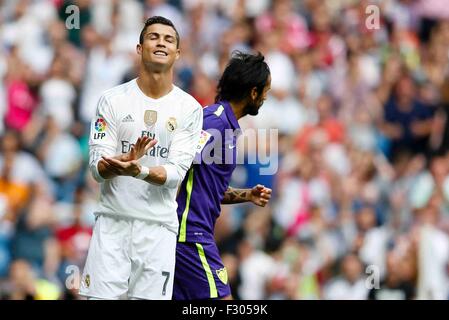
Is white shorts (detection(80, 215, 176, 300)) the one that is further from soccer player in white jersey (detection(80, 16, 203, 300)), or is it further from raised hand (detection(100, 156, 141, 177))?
raised hand (detection(100, 156, 141, 177))

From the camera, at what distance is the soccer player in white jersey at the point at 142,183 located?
8.56 meters

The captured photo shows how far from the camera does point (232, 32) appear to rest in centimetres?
1694

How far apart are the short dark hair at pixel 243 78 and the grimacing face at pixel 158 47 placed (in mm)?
772

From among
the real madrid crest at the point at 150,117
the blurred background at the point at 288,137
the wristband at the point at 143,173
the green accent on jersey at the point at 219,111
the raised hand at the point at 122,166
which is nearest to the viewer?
the raised hand at the point at 122,166

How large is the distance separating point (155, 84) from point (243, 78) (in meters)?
0.88

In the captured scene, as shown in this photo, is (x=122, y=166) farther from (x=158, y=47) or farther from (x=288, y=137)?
(x=288, y=137)

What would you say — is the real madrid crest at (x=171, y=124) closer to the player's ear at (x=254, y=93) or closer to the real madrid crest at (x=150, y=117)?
the real madrid crest at (x=150, y=117)

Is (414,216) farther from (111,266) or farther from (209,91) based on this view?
(111,266)

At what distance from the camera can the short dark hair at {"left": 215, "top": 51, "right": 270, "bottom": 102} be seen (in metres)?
9.36

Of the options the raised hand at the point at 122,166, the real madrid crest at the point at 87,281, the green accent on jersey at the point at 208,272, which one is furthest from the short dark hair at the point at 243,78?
the real madrid crest at the point at 87,281

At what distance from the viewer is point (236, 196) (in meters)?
9.49

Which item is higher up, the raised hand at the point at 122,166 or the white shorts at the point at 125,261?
the raised hand at the point at 122,166

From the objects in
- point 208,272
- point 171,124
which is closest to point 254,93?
point 171,124
